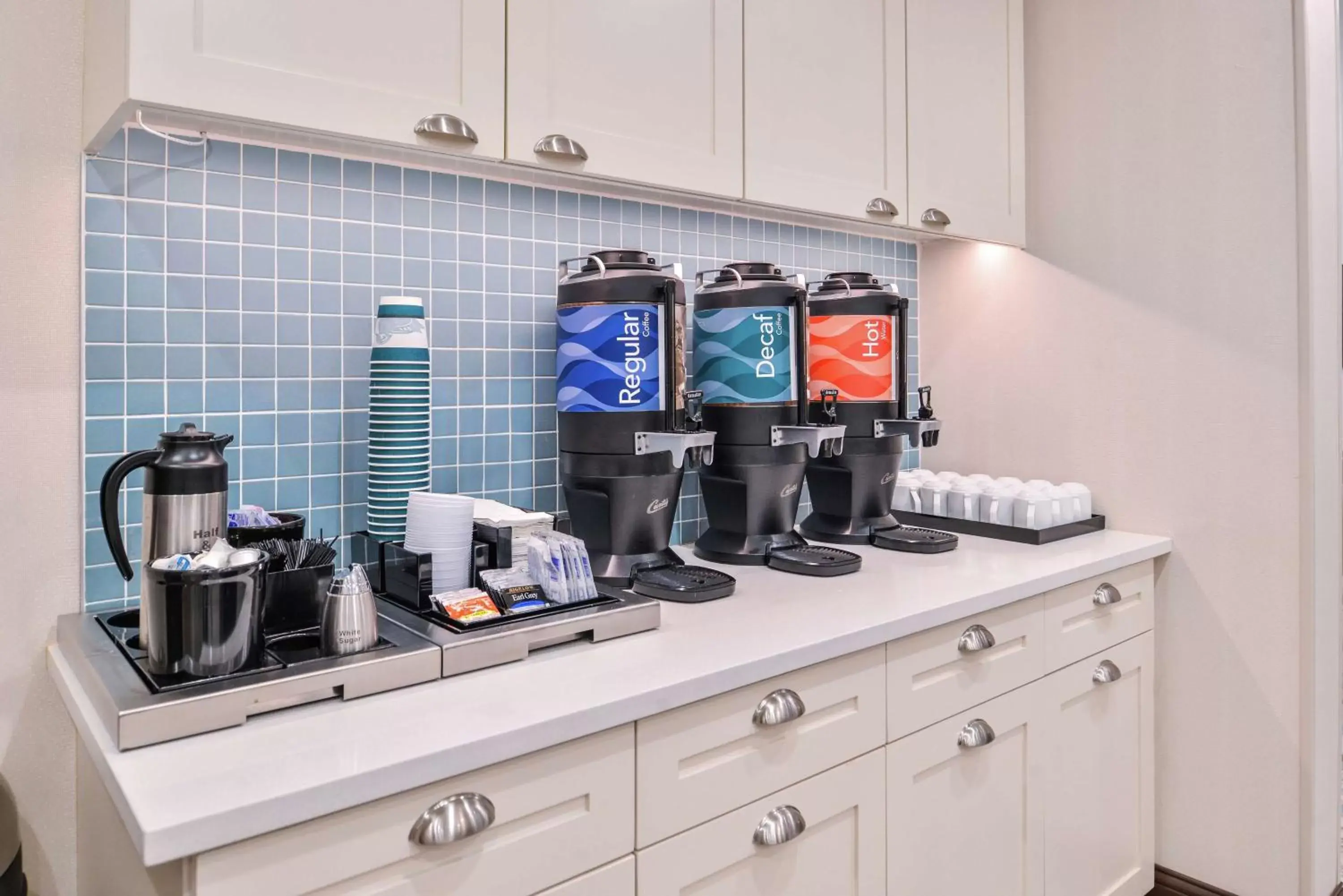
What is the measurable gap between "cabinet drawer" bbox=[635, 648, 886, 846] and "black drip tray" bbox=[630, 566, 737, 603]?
24 centimetres

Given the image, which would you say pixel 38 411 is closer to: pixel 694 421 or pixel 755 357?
pixel 694 421

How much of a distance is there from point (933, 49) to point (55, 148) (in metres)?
1.70

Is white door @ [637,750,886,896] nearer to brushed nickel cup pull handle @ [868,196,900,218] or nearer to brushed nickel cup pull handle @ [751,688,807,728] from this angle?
brushed nickel cup pull handle @ [751,688,807,728]

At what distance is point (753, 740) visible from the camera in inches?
→ 43.3

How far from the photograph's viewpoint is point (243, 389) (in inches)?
50.8

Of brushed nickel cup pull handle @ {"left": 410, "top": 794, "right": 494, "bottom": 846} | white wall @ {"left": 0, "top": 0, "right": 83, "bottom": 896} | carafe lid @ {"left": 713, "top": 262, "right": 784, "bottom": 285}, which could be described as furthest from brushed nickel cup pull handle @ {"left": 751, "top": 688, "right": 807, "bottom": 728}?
white wall @ {"left": 0, "top": 0, "right": 83, "bottom": 896}

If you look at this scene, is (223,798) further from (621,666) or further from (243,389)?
(243,389)

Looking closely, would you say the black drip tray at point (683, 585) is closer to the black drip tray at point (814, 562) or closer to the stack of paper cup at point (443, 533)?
the black drip tray at point (814, 562)

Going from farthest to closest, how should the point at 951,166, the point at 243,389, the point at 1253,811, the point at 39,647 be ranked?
the point at 951,166 < the point at 1253,811 < the point at 243,389 < the point at 39,647

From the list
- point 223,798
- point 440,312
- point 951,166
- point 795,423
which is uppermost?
point 951,166

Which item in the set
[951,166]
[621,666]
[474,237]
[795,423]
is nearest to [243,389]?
[474,237]

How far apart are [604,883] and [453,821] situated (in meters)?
0.22

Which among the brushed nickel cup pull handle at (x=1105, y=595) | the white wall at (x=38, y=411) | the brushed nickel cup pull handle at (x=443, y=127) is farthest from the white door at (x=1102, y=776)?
the white wall at (x=38, y=411)

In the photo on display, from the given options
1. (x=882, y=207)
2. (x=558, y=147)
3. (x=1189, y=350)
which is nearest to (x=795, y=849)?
(x=558, y=147)
